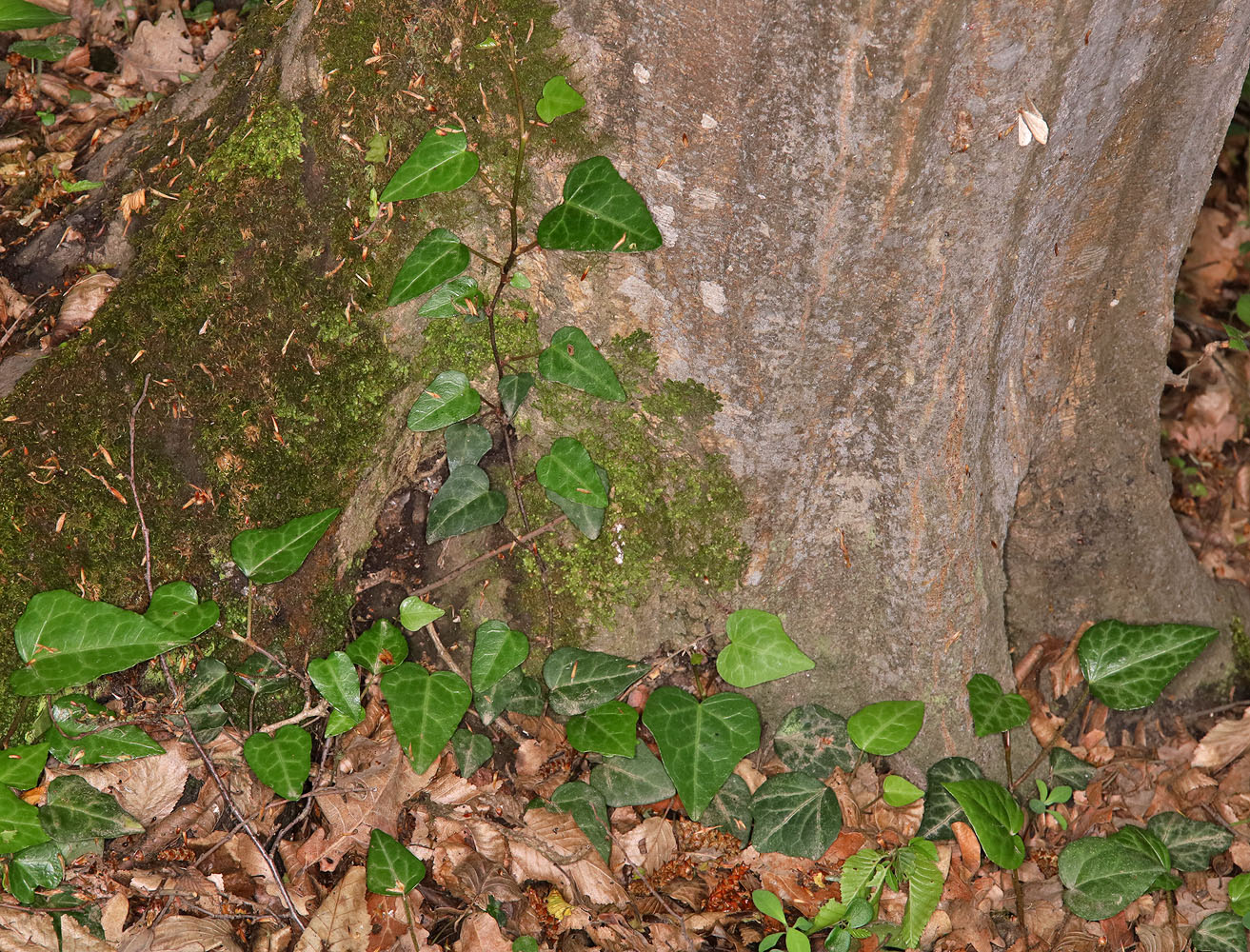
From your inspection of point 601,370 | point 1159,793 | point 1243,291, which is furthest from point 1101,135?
point 1243,291

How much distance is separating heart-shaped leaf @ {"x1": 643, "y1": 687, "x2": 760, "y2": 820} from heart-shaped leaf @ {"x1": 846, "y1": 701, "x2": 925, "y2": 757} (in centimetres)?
29

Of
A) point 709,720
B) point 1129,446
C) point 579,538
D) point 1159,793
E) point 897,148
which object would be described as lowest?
point 1159,793

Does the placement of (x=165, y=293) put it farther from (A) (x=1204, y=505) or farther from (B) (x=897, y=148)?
(A) (x=1204, y=505)

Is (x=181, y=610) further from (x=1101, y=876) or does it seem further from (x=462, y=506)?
(x=1101, y=876)

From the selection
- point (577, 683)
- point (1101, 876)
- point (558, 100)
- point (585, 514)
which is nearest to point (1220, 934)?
point (1101, 876)

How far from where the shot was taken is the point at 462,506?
1.92 m

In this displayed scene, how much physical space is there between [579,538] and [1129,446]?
1.82 m

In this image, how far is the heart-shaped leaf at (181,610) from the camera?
1.91m

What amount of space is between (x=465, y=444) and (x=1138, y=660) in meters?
2.00

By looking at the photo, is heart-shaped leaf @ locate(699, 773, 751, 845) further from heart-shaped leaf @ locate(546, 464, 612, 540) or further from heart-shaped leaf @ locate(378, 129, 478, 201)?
heart-shaped leaf @ locate(378, 129, 478, 201)

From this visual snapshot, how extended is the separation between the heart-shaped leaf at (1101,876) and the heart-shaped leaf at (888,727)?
592mm

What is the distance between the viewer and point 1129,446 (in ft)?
8.55

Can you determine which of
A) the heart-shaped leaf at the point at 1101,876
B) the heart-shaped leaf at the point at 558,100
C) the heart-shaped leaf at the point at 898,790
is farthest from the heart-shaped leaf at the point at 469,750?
the heart-shaped leaf at the point at 1101,876

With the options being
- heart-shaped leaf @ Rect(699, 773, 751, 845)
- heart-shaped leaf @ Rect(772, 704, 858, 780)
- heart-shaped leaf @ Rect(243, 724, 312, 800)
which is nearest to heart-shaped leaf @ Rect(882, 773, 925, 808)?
heart-shaped leaf @ Rect(772, 704, 858, 780)
